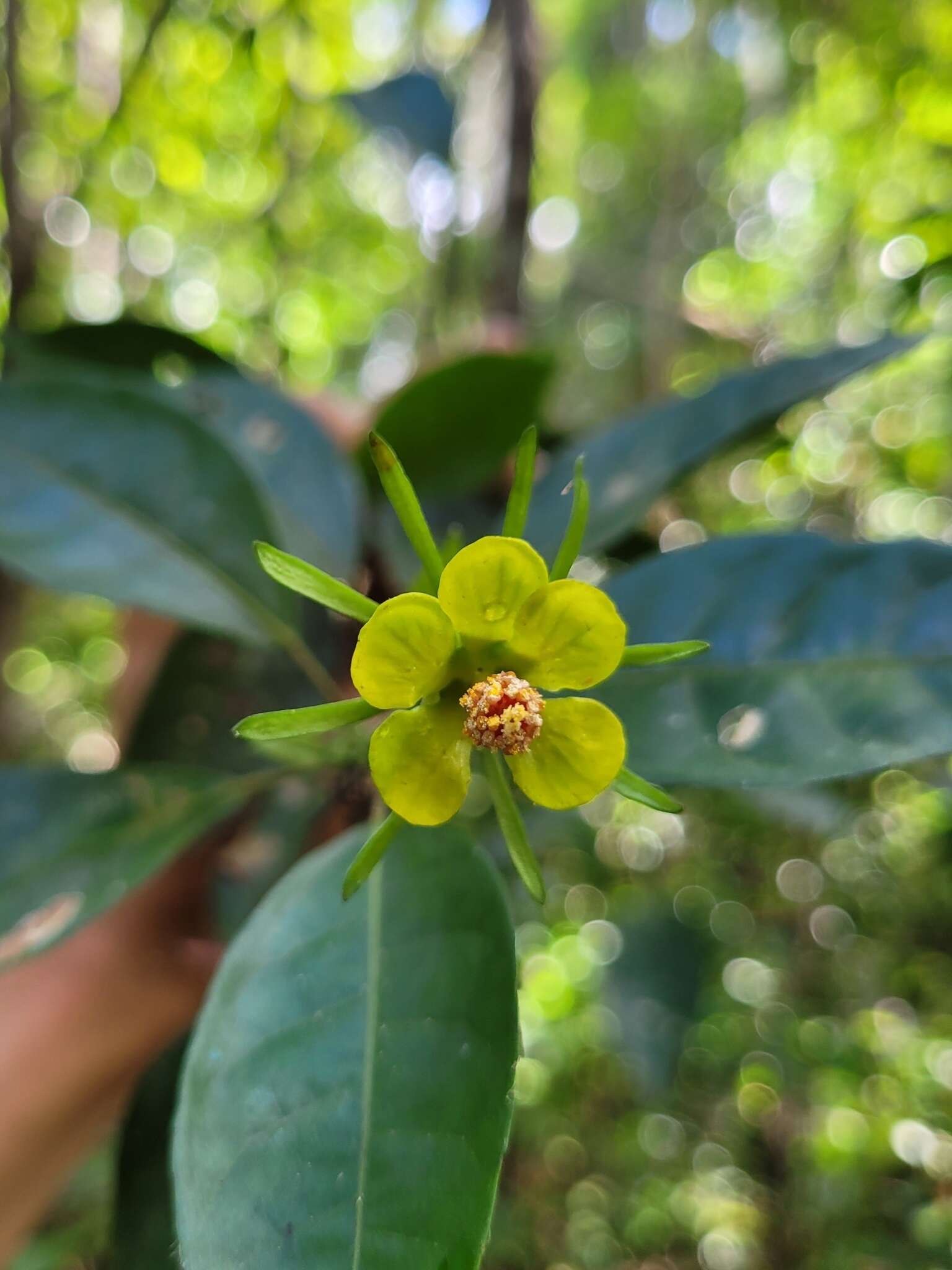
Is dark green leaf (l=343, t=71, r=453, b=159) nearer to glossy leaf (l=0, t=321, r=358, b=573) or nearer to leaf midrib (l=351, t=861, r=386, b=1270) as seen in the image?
glossy leaf (l=0, t=321, r=358, b=573)

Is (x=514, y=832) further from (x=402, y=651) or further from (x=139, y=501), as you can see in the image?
(x=139, y=501)

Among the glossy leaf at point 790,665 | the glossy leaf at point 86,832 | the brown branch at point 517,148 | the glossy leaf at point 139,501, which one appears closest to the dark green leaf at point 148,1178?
the glossy leaf at point 86,832

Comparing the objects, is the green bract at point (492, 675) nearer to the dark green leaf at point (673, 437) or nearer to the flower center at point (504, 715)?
the flower center at point (504, 715)

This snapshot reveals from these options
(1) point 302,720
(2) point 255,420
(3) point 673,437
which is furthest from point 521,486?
(2) point 255,420

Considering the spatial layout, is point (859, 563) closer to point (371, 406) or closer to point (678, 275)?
point (371, 406)

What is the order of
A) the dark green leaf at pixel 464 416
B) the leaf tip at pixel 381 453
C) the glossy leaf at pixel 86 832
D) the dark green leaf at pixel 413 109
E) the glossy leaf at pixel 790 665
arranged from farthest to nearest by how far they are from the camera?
the dark green leaf at pixel 413 109 → the dark green leaf at pixel 464 416 → the glossy leaf at pixel 86 832 → the glossy leaf at pixel 790 665 → the leaf tip at pixel 381 453

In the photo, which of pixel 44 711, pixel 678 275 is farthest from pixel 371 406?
pixel 44 711

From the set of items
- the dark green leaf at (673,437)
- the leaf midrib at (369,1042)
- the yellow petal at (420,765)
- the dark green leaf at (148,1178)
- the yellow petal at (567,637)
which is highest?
the yellow petal at (567,637)

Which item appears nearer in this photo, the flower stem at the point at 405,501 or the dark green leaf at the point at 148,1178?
the flower stem at the point at 405,501
